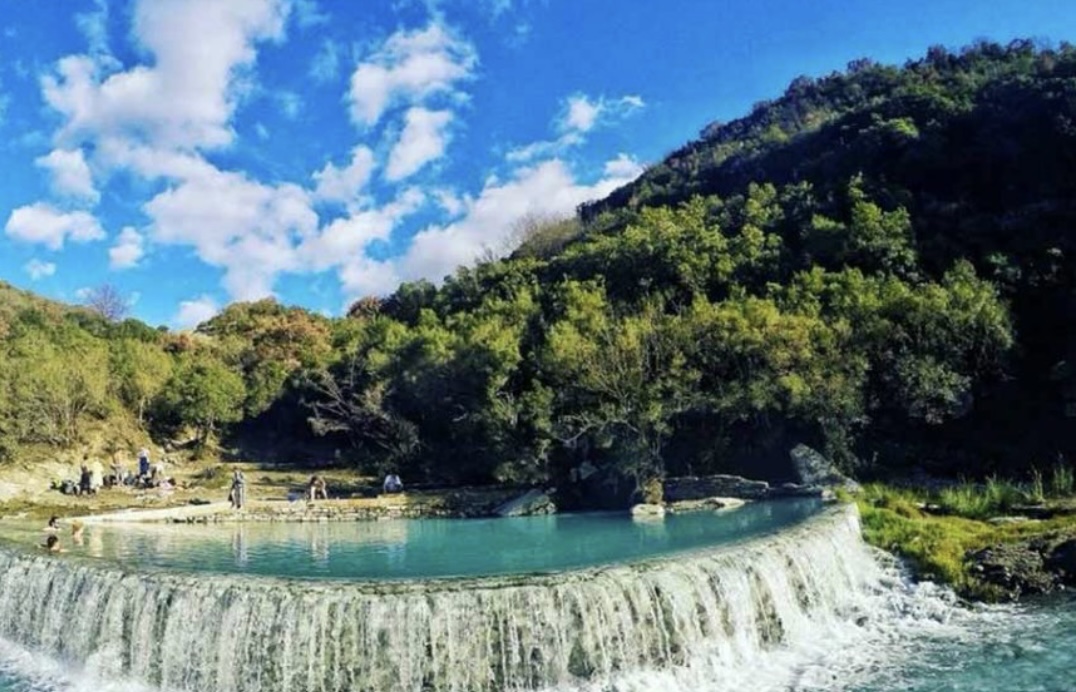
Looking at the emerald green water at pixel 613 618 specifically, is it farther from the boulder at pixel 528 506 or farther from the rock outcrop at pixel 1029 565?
the boulder at pixel 528 506

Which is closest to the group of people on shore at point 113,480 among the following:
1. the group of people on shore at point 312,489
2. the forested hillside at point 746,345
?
the group of people on shore at point 312,489

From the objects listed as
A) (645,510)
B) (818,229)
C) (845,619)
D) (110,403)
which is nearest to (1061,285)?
(818,229)

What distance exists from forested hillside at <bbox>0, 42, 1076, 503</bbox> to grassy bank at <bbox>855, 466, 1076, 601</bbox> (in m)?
5.78

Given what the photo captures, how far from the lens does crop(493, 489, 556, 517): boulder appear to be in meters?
25.9

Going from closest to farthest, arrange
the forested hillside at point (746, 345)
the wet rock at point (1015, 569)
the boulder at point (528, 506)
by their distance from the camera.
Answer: the wet rock at point (1015, 569) < the boulder at point (528, 506) < the forested hillside at point (746, 345)

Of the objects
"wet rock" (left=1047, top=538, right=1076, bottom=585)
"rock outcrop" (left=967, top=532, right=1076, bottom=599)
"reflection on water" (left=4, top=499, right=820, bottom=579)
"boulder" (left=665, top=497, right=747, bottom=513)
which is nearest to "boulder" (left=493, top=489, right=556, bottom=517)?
"reflection on water" (left=4, top=499, right=820, bottom=579)

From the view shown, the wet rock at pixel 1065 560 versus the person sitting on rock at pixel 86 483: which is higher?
the person sitting on rock at pixel 86 483

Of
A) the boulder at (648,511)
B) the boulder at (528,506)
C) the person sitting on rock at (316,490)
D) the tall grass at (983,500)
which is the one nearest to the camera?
the tall grass at (983,500)

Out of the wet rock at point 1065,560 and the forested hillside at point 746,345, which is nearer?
the wet rock at point 1065,560

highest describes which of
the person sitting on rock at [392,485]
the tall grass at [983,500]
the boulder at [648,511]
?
the person sitting on rock at [392,485]

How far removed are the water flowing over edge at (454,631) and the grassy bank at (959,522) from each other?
266 cm

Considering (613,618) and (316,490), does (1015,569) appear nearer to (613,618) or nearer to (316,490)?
(613,618)

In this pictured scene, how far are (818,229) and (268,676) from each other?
30.4 meters

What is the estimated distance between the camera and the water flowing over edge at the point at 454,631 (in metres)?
11.5
